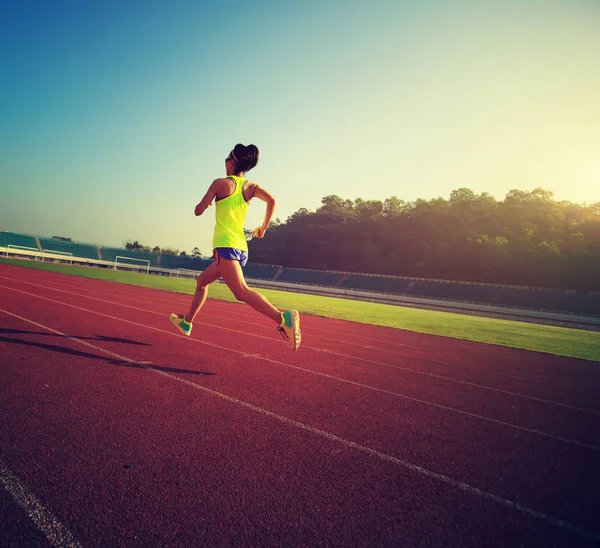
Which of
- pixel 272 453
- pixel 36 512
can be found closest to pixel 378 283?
pixel 272 453

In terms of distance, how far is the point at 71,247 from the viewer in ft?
205

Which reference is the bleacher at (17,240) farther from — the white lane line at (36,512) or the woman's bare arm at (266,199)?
the white lane line at (36,512)

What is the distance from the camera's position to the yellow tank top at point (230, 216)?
4430mm

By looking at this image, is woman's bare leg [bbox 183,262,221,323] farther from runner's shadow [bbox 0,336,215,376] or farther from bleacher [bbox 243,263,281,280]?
bleacher [bbox 243,263,281,280]

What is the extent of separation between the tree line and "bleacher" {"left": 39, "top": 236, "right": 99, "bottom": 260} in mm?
40742

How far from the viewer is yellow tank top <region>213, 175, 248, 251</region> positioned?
4.43 m

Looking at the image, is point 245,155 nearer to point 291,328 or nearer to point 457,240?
point 291,328

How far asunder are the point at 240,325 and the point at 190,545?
7.62m

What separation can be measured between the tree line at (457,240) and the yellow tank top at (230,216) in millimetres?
59843

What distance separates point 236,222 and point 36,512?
330 cm

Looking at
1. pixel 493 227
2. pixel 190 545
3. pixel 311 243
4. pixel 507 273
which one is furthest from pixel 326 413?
pixel 311 243

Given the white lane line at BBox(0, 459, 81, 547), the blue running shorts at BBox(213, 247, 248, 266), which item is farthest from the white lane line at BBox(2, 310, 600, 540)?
the white lane line at BBox(0, 459, 81, 547)

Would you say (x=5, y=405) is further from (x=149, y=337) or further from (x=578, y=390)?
(x=578, y=390)

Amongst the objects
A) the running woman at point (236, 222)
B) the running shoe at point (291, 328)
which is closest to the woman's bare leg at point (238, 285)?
the running woman at point (236, 222)
